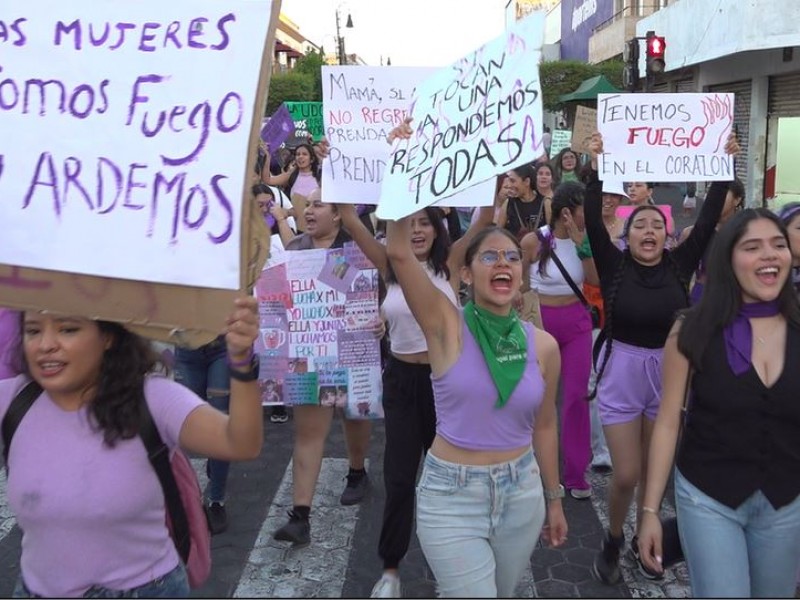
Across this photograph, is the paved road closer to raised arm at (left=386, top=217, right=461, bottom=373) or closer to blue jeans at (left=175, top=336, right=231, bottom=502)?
blue jeans at (left=175, top=336, right=231, bottom=502)

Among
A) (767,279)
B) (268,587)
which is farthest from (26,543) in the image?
(767,279)

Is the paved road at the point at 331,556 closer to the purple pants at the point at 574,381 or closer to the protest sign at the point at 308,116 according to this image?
the purple pants at the point at 574,381

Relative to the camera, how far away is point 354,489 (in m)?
4.99

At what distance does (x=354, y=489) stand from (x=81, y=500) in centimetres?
302

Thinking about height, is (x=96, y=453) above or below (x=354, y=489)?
above

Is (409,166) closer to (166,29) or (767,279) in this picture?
(166,29)

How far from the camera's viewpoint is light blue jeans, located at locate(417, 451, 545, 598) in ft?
9.05

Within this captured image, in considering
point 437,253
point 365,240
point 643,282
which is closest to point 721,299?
point 643,282

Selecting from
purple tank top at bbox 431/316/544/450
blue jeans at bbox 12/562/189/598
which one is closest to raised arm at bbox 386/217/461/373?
purple tank top at bbox 431/316/544/450

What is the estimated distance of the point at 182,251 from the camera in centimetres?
202

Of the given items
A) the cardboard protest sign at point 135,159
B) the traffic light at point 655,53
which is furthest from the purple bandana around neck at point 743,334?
the traffic light at point 655,53

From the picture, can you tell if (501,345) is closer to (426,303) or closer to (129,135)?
(426,303)

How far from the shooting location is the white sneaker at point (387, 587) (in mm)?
3781

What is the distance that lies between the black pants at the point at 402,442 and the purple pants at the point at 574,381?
4.09 feet
